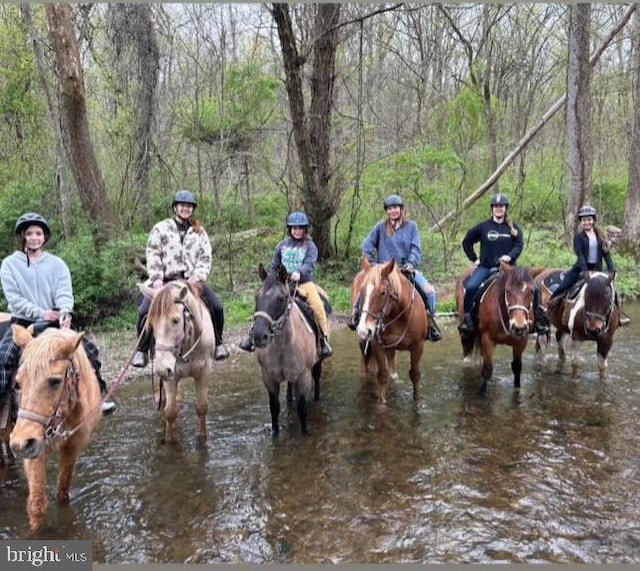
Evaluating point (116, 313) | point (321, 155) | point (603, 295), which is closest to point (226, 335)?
point (116, 313)

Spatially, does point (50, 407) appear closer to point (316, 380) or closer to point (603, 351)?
point (316, 380)

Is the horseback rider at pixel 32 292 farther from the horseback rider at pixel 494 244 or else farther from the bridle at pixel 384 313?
the horseback rider at pixel 494 244

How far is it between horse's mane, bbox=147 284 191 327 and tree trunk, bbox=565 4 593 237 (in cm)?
1417

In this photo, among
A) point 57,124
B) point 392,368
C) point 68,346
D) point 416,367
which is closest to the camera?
point 68,346

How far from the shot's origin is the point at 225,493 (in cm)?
495

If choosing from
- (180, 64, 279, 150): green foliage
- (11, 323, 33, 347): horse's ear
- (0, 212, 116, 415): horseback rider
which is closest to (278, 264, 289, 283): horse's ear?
(0, 212, 116, 415): horseback rider

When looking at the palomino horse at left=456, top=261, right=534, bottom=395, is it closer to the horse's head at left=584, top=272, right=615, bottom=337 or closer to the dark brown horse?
the horse's head at left=584, top=272, right=615, bottom=337

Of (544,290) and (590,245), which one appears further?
(544,290)

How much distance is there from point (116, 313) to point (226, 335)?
2.40 m

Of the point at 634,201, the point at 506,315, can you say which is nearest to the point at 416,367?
the point at 506,315

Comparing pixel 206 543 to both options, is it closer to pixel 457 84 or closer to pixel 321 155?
pixel 321 155

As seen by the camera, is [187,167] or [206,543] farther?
[187,167]

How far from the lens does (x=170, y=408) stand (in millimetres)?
5941

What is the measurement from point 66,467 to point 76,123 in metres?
9.20
